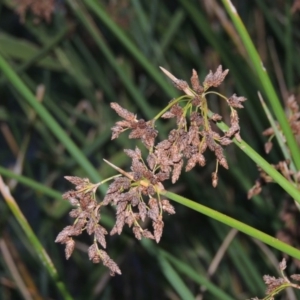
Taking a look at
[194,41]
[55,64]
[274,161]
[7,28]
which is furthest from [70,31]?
[7,28]

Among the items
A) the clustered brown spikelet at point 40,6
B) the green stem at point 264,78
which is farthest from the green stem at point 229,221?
the clustered brown spikelet at point 40,6

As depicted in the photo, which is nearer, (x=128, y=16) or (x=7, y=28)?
(x=128, y=16)

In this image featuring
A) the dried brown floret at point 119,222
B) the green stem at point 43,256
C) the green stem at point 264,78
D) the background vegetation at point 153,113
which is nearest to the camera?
the dried brown floret at point 119,222

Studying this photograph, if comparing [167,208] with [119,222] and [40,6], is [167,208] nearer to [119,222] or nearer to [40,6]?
[119,222]

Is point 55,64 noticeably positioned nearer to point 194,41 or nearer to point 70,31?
point 70,31

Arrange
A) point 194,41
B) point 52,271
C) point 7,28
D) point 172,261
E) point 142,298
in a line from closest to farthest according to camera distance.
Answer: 1. point 52,271
2. point 172,261
3. point 194,41
4. point 142,298
5. point 7,28

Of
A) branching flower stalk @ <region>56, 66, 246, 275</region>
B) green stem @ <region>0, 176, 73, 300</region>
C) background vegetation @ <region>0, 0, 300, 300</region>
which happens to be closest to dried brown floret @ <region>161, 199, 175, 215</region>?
branching flower stalk @ <region>56, 66, 246, 275</region>

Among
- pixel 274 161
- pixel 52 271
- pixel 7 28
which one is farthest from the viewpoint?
pixel 7 28

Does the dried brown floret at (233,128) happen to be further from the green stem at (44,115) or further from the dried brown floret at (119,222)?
the green stem at (44,115)

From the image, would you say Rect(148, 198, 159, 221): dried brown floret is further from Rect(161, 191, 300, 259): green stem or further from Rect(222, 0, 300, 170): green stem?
Rect(222, 0, 300, 170): green stem

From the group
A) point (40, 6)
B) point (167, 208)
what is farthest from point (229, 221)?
point (40, 6)

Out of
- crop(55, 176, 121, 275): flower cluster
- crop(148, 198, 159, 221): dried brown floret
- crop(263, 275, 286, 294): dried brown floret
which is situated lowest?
crop(263, 275, 286, 294): dried brown floret
